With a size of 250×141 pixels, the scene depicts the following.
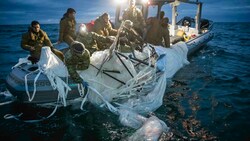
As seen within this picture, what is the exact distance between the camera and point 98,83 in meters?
5.94

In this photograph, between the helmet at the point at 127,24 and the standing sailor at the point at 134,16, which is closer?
the helmet at the point at 127,24

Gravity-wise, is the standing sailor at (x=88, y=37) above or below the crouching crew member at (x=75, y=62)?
above

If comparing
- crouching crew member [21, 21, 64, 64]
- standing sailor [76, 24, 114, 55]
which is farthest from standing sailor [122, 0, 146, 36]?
crouching crew member [21, 21, 64, 64]

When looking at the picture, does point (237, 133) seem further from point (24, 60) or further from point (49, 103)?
point (24, 60)

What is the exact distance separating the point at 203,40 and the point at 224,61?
200 cm

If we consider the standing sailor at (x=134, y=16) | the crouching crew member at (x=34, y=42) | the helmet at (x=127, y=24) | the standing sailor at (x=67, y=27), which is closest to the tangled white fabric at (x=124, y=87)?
the helmet at (x=127, y=24)

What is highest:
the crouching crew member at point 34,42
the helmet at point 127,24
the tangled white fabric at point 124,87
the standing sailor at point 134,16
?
the standing sailor at point 134,16

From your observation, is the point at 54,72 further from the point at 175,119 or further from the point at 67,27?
the point at 175,119

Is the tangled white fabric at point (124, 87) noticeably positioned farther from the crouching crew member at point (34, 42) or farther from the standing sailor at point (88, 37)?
the crouching crew member at point (34, 42)

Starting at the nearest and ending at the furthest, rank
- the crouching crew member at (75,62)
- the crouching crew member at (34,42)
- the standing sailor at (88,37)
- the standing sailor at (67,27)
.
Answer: the crouching crew member at (75,62) → the standing sailor at (88,37) → the crouching crew member at (34,42) → the standing sailor at (67,27)

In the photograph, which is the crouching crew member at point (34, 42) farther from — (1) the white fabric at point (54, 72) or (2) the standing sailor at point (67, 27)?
(2) the standing sailor at point (67, 27)

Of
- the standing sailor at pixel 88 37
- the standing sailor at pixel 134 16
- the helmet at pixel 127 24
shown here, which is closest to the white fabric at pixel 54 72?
the standing sailor at pixel 88 37

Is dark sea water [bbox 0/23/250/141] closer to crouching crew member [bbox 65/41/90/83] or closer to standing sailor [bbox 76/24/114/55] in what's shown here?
crouching crew member [bbox 65/41/90/83]

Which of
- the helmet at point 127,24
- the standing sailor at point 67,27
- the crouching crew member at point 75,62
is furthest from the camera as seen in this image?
the standing sailor at point 67,27
